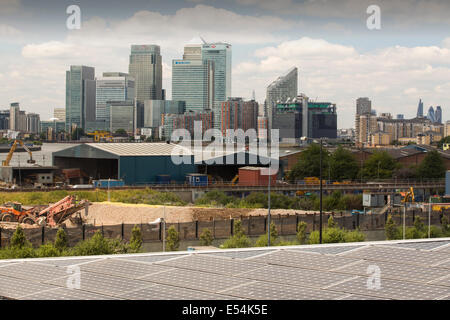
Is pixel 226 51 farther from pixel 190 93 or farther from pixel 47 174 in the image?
pixel 47 174

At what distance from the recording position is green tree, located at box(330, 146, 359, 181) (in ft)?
97.0

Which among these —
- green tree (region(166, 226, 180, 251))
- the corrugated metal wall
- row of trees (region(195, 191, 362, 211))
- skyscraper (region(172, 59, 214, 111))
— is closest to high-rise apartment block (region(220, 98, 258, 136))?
skyscraper (region(172, 59, 214, 111))

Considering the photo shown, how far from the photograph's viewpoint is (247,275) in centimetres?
423

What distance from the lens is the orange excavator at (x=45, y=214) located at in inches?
637

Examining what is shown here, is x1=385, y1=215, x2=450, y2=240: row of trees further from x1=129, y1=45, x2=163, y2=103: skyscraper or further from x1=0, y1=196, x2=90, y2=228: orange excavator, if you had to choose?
x1=129, y1=45, x2=163, y2=103: skyscraper

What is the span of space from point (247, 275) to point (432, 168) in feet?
90.1

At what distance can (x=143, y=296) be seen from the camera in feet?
12.1

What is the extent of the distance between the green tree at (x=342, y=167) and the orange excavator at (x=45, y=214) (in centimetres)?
1529

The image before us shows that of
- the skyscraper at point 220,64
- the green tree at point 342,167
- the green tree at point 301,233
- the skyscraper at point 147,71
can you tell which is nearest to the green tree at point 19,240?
the green tree at point 301,233

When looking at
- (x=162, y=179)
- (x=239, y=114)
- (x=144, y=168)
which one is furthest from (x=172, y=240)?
(x=239, y=114)

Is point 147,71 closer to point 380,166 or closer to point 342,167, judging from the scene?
point 380,166

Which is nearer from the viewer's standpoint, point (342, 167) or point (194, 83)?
point (342, 167)

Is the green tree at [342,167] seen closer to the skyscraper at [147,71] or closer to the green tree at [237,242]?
the green tree at [237,242]

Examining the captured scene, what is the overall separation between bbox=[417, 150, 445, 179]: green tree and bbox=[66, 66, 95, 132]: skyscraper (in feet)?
320
